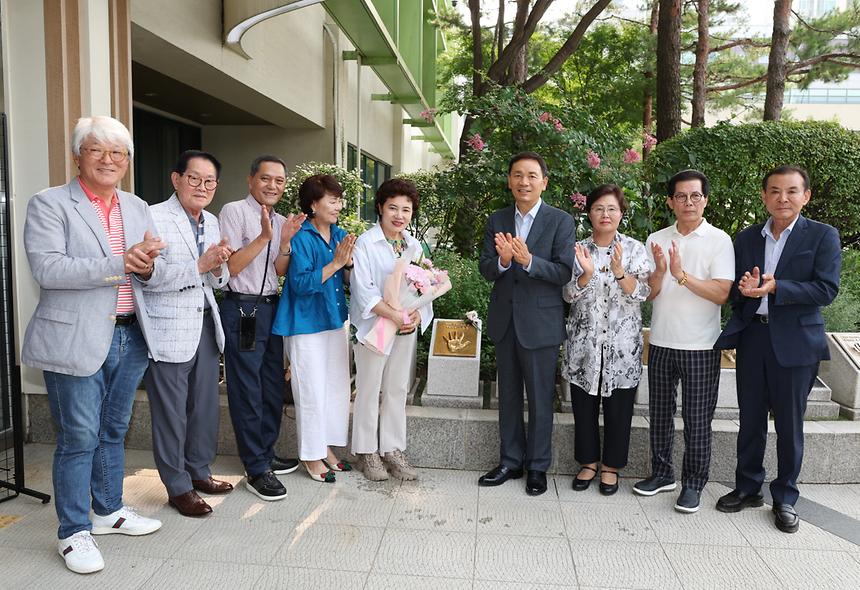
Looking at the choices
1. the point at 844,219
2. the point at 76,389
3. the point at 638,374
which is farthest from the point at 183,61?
the point at 844,219

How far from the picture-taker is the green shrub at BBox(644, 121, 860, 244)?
19.9 feet

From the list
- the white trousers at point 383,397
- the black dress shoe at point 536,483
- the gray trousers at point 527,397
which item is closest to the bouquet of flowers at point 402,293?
the white trousers at point 383,397

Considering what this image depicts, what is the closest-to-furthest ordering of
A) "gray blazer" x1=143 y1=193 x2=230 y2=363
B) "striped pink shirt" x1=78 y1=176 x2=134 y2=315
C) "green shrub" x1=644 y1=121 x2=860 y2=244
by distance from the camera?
"striped pink shirt" x1=78 y1=176 x2=134 y2=315 < "gray blazer" x1=143 y1=193 x2=230 y2=363 < "green shrub" x1=644 y1=121 x2=860 y2=244

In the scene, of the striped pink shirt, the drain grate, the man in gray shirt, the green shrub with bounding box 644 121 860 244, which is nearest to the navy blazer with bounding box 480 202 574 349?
the man in gray shirt

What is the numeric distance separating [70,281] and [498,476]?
2519mm

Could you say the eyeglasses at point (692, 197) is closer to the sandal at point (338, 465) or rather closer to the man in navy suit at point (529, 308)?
the man in navy suit at point (529, 308)

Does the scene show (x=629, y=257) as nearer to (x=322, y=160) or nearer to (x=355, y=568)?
(x=355, y=568)

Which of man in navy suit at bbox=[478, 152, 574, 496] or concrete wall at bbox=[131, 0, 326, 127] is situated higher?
concrete wall at bbox=[131, 0, 326, 127]

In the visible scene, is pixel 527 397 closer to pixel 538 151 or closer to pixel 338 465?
pixel 338 465

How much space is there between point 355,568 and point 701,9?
47.0 feet

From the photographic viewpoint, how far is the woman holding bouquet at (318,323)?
11.9 ft

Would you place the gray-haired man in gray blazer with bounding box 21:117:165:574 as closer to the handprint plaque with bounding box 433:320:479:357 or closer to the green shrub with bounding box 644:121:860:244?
the handprint plaque with bounding box 433:320:479:357

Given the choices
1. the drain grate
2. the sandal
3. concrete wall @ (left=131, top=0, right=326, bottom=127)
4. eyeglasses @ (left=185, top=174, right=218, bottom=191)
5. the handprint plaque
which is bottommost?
the drain grate

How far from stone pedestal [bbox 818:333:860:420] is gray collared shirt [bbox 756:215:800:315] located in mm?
1351
